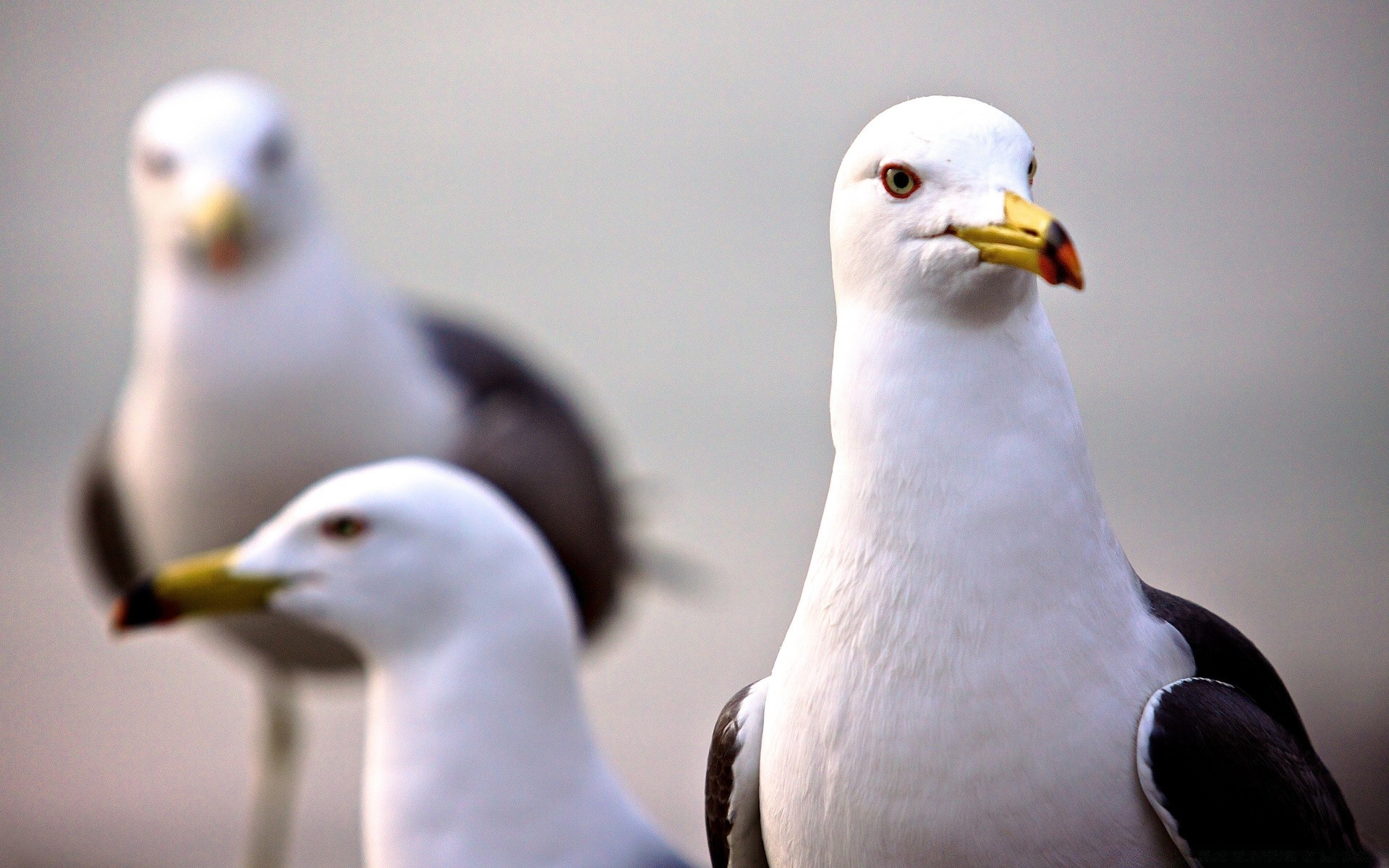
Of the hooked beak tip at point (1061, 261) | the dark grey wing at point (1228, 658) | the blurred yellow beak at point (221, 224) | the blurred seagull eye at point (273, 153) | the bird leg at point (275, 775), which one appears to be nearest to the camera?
the hooked beak tip at point (1061, 261)

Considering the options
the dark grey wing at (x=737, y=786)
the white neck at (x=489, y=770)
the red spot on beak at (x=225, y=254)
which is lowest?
the white neck at (x=489, y=770)

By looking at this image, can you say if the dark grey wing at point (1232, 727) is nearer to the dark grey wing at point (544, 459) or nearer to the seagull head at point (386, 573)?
the seagull head at point (386, 573)

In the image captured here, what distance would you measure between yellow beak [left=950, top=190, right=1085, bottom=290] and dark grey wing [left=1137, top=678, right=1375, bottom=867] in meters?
0.20

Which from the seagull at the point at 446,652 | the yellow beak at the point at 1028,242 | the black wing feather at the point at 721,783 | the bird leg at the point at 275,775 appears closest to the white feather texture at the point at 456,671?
the seagull at the point at 446,652

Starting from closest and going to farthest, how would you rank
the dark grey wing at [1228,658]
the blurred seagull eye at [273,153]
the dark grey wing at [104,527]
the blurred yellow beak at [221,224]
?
the dark grey wing at [1228,658] → the blurred yellow beak at [221,224] → the blurred seagull eye at [273,153] → the dark grey wing at [104,527]

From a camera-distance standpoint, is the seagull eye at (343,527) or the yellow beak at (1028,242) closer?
the yellow beak at (1028,242)

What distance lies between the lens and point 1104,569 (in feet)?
2.29

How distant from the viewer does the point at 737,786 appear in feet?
2.50

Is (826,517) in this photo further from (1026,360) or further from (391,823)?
(391,823)

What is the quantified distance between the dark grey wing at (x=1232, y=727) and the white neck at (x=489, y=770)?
20.4 inches

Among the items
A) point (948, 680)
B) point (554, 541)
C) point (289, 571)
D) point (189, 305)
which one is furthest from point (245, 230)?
point (948, 680)

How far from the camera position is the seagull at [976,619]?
67cm

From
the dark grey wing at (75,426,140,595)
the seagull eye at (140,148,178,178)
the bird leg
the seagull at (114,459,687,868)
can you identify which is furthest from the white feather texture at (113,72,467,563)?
the seagull at (114,459,687,868)

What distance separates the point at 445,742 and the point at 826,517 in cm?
50
